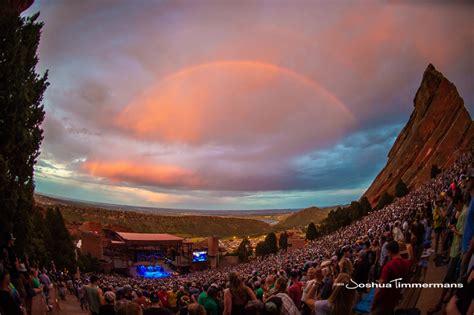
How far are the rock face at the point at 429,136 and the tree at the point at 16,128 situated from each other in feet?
234

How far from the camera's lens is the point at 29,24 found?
45.3 feet

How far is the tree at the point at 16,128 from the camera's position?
480 inches

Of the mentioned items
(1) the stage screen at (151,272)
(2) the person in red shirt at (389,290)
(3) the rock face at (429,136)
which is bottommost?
(1) the stage screen at (151,272)

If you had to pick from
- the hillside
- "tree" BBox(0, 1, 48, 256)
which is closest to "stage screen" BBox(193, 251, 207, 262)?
the hillside

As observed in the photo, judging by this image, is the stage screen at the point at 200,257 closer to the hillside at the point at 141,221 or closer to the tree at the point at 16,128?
the hillside at the point at 141,221

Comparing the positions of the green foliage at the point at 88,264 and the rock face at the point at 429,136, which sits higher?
the rock face at the point at 429,136

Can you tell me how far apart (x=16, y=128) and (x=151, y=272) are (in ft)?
225

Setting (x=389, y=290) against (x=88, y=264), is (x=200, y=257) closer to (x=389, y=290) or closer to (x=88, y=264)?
(x=88, y=264)

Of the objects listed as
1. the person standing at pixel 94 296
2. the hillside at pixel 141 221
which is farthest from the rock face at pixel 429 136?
the hillside at pixel 141 221

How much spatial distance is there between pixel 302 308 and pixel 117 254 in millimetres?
78502

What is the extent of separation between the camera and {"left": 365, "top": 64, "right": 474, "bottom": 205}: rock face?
77.9m

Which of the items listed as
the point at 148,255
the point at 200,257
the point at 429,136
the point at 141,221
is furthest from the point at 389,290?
the point at 141,221

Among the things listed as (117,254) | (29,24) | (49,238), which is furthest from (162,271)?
(29,24)

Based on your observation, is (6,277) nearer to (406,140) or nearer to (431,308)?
(431,308)
